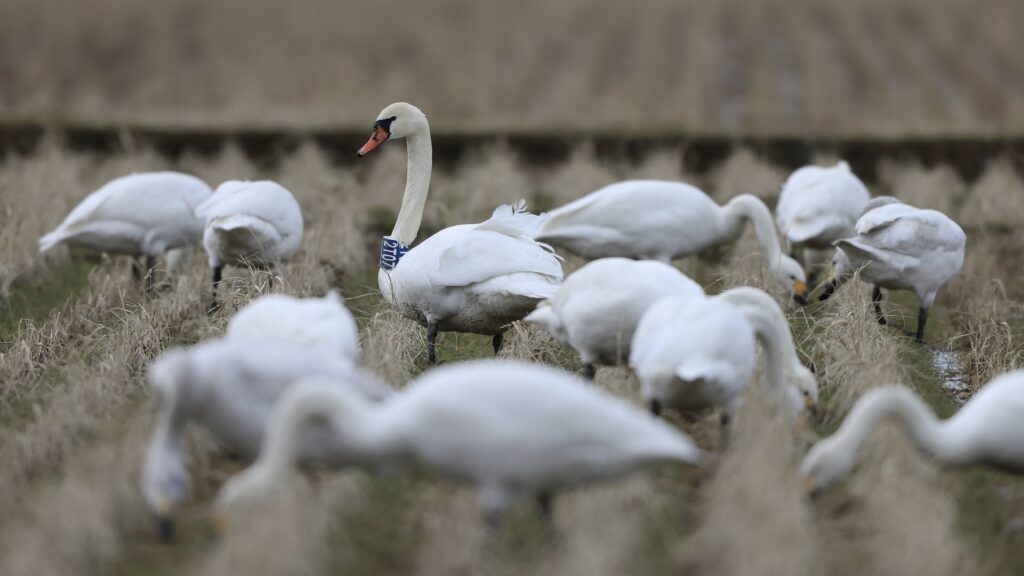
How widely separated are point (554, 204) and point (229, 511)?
28.8ft

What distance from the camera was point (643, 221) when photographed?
7.87 metres

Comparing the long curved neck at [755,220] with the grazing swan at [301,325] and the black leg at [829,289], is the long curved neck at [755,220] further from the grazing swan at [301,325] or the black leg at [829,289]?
the grazing swan at [301,325]

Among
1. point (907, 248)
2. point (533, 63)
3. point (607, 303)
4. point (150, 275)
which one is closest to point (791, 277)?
point (907, 248)

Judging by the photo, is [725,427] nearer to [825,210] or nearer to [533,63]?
[825,210]

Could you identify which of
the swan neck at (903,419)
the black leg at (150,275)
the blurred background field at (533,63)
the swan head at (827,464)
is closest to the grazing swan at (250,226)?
the black leg at (150,275)

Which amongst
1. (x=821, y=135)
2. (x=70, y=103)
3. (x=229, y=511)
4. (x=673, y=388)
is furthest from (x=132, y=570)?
(x=70, y=103)

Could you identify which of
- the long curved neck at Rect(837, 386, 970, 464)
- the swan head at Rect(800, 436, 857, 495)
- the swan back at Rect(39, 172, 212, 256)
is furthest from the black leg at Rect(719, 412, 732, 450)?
the swan back at Rect(39, 172, 212, 256)

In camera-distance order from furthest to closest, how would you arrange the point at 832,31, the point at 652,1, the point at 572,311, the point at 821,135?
the point at 652,1 < the point at 832,31 < the point at 821,135 < the point at 572,311

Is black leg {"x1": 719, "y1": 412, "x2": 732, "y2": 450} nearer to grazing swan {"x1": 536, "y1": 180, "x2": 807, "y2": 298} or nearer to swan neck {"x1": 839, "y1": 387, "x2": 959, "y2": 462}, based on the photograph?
swan neck {"x1": 839, "y1": 387, "x2": 959, "y2": 462}

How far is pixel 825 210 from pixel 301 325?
4.82 meters

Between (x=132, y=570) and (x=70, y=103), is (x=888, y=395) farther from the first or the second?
(x=70, y=103)

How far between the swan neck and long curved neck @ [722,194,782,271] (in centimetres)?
337

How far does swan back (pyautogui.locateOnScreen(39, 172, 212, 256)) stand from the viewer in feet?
28.7

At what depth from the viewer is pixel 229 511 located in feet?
13.9
